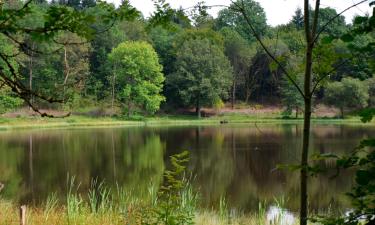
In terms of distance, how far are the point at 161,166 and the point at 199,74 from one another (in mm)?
35823

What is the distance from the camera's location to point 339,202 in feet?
44.2

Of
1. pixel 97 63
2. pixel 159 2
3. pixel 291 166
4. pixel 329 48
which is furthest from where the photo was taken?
pixel 97 63

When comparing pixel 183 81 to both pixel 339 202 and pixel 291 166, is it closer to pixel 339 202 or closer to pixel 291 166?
pixel 339 202

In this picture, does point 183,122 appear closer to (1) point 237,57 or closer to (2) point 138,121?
(2) point 138,121

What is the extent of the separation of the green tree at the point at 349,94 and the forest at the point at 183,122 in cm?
15

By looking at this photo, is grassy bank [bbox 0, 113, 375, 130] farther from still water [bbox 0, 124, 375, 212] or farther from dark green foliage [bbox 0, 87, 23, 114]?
still water [bbox 0, 124, 375, 212]

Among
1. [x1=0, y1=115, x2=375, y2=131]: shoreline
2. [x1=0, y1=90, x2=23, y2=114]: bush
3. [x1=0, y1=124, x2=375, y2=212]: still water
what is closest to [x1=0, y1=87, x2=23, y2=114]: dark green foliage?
[x1=0, y1=90, x2=23, y2=114]: bush

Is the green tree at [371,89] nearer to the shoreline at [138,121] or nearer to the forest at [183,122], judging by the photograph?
the forest at [183,122]

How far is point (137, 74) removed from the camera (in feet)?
183

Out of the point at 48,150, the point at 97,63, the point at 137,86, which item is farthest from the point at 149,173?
the point at 97,63

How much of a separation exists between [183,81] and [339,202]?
146 feet

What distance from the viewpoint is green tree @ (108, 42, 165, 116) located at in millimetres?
55000

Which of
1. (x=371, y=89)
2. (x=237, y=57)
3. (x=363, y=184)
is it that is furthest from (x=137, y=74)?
(x=363, y=184)

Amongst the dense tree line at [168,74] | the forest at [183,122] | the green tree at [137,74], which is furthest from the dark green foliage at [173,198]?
the green tree at [137,74]
